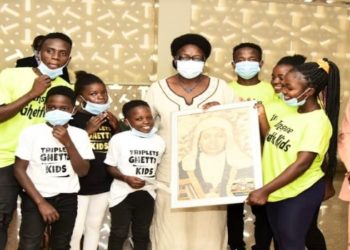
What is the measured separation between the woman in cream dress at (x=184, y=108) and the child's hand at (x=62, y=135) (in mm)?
648

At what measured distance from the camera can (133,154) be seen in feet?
9.75

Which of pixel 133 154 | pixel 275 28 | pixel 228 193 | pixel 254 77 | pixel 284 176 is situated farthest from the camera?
pixel 275 28

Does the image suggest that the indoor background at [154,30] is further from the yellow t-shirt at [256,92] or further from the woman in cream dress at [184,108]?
the woman in cream dress at [184,108]

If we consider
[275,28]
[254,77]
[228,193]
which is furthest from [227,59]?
[228,193]

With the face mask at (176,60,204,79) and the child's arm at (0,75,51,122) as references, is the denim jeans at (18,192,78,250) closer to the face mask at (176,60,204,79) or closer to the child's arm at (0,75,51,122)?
the child's arm at (0,75,51,122)

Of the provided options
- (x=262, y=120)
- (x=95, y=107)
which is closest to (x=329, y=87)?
(x=262, y=120)

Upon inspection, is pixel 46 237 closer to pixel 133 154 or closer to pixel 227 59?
pixel 133 154

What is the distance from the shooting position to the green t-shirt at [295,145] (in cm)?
251

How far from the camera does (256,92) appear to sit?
11.5ft

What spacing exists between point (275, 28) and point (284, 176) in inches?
164

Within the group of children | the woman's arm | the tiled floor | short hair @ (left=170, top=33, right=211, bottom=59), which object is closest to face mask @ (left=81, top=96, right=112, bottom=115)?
the group of children

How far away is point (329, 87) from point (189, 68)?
32.6 inches

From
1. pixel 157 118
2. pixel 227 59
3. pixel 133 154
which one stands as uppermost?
pixel 227 59

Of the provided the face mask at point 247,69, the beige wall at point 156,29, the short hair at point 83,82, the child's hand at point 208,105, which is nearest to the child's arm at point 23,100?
the short hair at point 83,82
